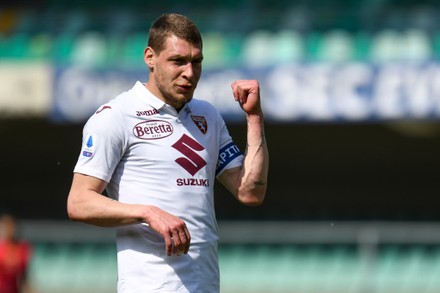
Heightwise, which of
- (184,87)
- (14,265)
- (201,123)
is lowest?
(14,265)

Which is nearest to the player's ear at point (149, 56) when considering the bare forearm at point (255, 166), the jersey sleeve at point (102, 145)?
A: the jersey sleeve at point (102, 145)

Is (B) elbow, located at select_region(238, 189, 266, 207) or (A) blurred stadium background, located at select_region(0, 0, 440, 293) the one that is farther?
(A) blurred stadium background, located at select_region(0, 0, 440, 293)

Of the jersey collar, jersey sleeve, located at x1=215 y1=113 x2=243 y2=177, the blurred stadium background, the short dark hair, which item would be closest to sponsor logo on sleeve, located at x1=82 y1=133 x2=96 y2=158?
the jersey collar

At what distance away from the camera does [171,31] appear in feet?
12.5

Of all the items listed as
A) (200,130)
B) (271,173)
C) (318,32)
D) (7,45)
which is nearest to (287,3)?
(318,32)

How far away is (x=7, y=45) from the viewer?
14.9 m

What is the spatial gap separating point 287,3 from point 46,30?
3994 mm

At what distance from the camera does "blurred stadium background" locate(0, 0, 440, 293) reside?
13195 millimetres

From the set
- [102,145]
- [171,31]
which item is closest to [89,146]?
[102,145]

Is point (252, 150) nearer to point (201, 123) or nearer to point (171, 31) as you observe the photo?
point (201, 123)

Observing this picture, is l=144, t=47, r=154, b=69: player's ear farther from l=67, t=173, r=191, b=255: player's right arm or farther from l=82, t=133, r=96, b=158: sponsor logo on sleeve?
l=67, t=173, r=191, b=255: player's right arm

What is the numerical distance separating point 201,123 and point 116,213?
0.63 metres

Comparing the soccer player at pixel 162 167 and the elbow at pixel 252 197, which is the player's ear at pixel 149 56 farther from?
the elbow at pixel 252 197

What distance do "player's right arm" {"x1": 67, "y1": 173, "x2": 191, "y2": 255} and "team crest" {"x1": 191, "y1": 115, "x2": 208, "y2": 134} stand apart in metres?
0.49
